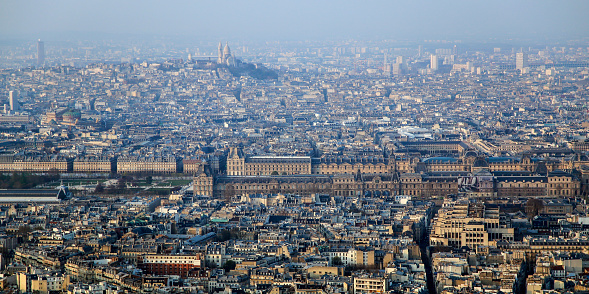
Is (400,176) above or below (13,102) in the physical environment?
above

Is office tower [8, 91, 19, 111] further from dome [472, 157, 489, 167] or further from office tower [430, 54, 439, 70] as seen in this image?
office tower [430, 54, 439, 70]

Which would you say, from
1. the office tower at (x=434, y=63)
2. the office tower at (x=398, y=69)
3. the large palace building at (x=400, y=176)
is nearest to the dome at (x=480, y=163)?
the large palace building at (x=400, y=176)

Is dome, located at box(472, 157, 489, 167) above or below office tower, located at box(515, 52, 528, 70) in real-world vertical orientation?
above

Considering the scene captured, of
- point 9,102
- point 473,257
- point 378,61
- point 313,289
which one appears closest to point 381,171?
point 473,257

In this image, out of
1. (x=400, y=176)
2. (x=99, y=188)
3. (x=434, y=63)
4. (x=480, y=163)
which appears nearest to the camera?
(x=400, y=176)

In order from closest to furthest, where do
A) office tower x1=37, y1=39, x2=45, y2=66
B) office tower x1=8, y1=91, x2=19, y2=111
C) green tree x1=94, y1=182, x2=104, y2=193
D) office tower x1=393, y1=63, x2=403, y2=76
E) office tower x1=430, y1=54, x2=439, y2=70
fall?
1. green tree x1=94, y1=182, x2=104, y2=193
2. office tower x1=8, y1=91, x2=19, y2=111
3. office tower x1=393, y1=63, x2=403, y2=76
4. office tower x1=430, y1=54, x2=439, y2=70
5. office tower x1=37, y1=39, x2=45, y2=66

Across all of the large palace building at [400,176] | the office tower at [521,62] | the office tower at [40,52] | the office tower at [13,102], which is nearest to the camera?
the large palace building at [400,176]

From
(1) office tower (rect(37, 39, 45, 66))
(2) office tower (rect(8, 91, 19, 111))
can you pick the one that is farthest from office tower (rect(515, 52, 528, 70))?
(2) office tower (rect(8, 91, 19, 111))

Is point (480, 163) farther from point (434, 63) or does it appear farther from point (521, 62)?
point (434, 63)

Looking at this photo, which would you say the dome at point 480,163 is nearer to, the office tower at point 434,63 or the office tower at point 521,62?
the office tower at point 521,62

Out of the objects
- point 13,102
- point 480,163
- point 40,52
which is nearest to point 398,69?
point 40,52

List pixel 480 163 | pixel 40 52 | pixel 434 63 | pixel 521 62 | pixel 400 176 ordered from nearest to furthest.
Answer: pixel 400 176 < pixel 480 163 < pixel 521 62 < pixel 434 63 < pixel 40 52
